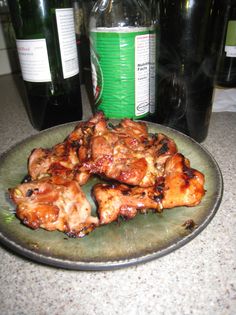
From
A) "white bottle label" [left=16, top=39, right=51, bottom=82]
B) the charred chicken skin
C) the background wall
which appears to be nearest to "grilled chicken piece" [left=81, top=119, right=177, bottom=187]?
the charred chicken skin

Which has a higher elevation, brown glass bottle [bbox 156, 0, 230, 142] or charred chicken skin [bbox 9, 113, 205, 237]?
brown glass bottle [bbox 156, 0, 230, 142]

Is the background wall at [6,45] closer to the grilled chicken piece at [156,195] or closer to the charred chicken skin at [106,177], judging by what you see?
the charred chicken skin at [106,177]

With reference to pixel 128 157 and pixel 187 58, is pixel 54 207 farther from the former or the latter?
pixel 187 58

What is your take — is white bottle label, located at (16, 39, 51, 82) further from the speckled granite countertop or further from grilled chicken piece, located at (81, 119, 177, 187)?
the speckled granite countertop

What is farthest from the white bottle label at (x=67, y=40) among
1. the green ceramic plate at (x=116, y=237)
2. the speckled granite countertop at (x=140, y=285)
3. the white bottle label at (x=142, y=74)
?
the speckled granite countertop at (x=140, y=285)

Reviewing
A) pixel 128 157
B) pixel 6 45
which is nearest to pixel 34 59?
pixel 128 157

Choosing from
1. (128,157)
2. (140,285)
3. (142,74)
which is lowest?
(140,285)
